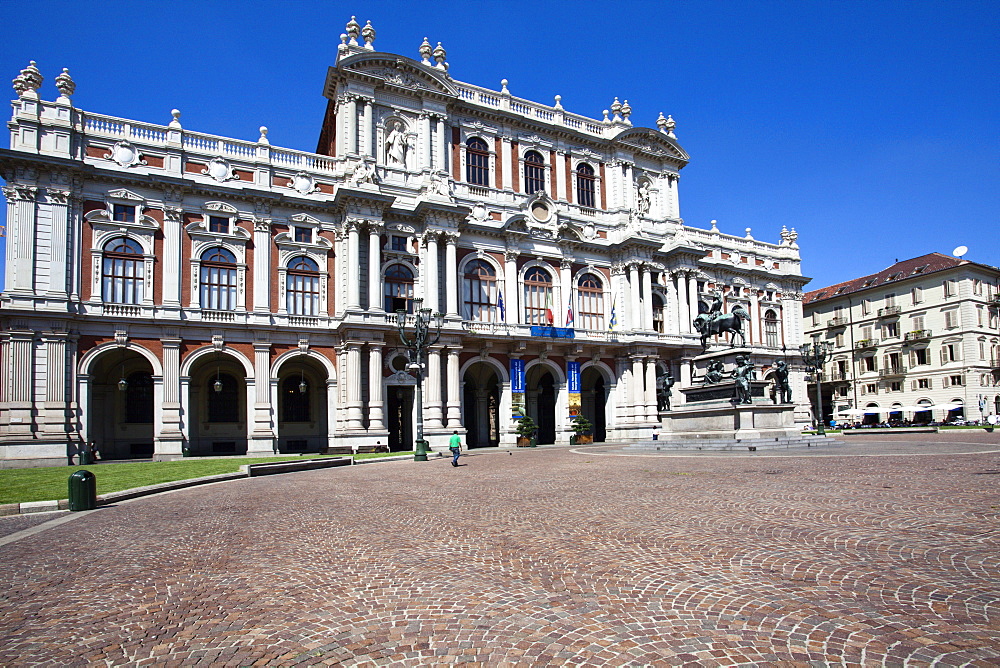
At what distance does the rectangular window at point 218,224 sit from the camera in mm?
33188

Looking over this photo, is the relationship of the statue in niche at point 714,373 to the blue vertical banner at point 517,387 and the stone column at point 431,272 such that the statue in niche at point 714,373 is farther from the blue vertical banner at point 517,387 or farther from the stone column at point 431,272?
the stone column at point 431,272

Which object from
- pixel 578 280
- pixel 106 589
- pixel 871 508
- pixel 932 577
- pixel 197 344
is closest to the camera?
pixel 932 577

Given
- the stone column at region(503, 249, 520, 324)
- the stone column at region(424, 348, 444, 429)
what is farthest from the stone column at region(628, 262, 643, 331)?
the stone column at region(424, 348, 444, 429)

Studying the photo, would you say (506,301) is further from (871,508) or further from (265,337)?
(871,508)

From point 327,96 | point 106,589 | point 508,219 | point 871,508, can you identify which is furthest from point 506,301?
point 106,589

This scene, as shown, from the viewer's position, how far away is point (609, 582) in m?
5.98

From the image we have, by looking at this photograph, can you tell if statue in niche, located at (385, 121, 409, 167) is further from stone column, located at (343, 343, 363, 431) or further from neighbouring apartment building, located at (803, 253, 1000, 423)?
neighbouring apartment building, located at (803, 253, 1000, 423)

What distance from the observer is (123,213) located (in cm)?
3150

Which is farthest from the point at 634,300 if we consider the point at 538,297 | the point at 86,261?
the point at 86,261

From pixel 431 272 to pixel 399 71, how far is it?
1232cm

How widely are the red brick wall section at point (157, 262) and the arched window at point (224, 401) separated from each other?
17.7 ft

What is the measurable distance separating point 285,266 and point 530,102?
2017 cm

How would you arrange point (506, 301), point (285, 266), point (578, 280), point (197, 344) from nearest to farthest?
point (197, 344) → point (285, 266) → point (506, 301) → point (578, 280)

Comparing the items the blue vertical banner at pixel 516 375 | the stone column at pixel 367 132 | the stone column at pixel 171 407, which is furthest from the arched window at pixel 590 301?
the stone column at pixel 171 407
